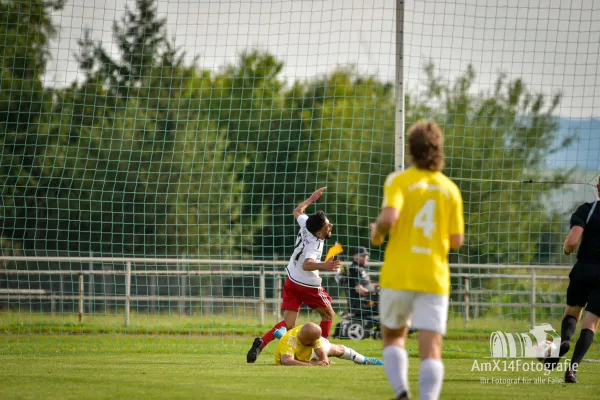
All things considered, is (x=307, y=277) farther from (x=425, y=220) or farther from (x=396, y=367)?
(x=425, y=220)

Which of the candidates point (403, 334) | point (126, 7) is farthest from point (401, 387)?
point (126, 7)

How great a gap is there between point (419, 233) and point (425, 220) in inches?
3.6

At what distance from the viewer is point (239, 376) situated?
8750 mm

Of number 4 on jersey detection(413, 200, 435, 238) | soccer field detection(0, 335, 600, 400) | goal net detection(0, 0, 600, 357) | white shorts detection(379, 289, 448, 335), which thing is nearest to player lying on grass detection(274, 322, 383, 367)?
soccer field detection(0, 335, 600, 400)

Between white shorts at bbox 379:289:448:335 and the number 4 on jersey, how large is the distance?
392 mm

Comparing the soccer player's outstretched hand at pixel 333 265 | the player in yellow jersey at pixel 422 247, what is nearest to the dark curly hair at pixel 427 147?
the player in yellow jersey at pixel 422 247

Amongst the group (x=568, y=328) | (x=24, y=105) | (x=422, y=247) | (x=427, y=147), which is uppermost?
(x=24, y=105)

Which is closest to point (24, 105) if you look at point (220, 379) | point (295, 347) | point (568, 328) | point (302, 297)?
point (302, 297)

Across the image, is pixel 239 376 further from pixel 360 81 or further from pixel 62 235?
pixel 360 81

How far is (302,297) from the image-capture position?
1105cm

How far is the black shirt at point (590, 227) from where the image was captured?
8.48 meters

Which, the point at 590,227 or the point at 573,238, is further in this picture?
the point at 590,227

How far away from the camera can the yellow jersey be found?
5637mm

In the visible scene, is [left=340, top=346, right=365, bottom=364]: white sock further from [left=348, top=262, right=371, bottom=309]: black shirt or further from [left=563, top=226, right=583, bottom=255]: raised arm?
[left=348, top=262, right=371, bottom=309]: black shirt
